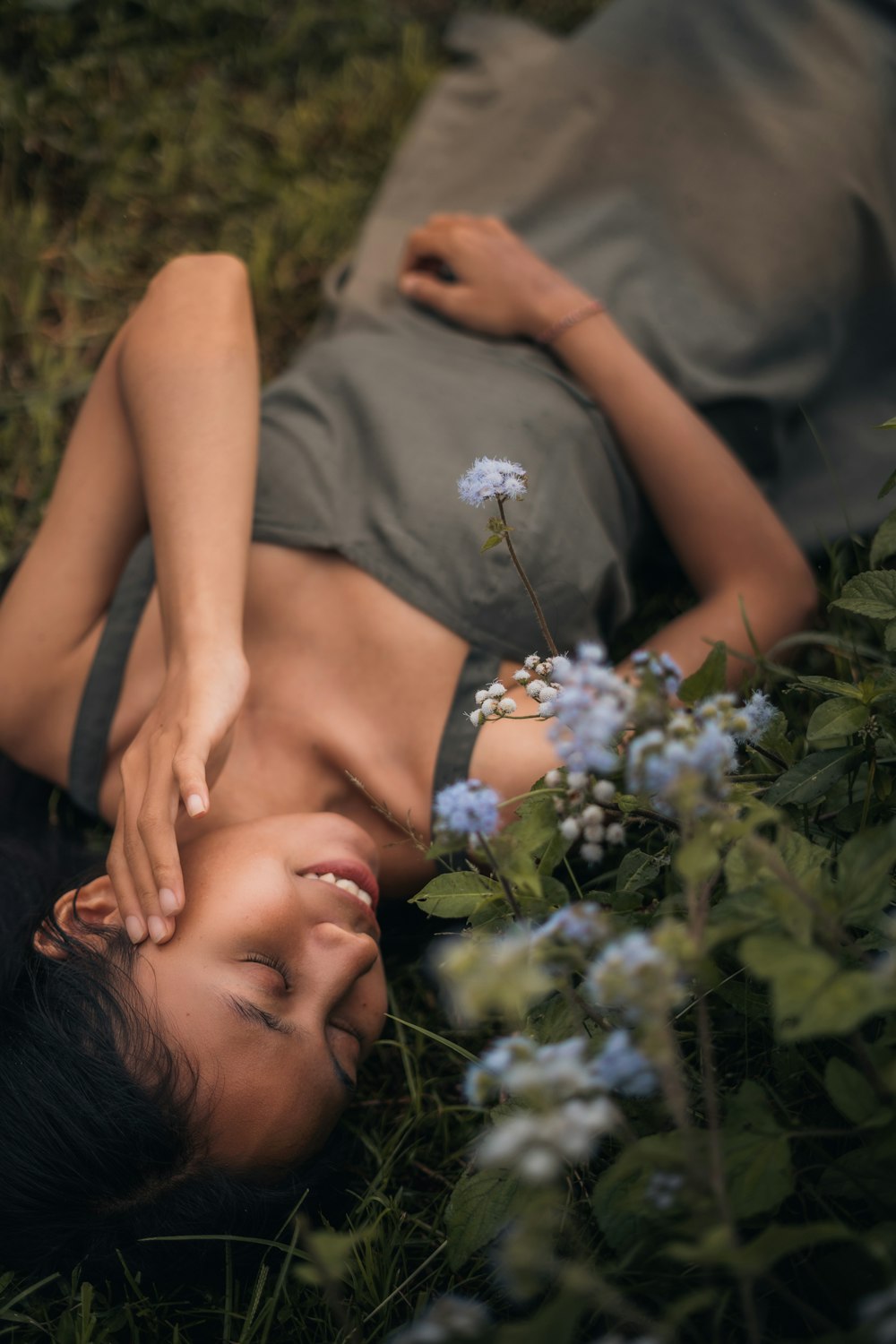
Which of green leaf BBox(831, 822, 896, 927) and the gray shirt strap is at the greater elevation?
green leaf BBox(831, 822, 896, 927)

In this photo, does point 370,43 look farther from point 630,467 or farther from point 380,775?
point 380,775

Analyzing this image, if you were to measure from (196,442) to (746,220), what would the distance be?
47.3 inches

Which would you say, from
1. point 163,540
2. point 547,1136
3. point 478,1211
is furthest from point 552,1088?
point 163,540

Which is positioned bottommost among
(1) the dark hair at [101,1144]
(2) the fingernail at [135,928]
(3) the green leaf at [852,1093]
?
(1) the dark hair at [101,1144]

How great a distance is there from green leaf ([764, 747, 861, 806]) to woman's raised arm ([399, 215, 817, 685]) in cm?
58

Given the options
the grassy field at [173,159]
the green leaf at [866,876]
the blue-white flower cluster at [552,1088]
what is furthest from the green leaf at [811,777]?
the grassy field at [173,159]

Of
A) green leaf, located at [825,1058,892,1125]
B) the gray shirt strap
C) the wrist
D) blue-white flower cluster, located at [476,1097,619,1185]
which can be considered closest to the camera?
blue-white flower cluster, located at [476,1097,619,1185]

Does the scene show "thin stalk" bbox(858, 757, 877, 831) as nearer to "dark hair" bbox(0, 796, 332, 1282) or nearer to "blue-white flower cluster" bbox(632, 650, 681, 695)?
"blue-white flower cluster" bbox(632, 650, 681, 695)

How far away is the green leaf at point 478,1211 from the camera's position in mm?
1082

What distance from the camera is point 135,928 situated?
1.42m

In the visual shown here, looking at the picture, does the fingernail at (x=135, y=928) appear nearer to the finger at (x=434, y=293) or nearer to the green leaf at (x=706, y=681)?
the green leaf at (x=706, y=681)

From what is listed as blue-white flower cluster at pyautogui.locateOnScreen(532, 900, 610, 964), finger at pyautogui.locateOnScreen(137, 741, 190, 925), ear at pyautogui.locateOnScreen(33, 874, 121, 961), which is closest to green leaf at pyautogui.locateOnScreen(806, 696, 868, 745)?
blue-white flower cluster at pyautogui.locateOnScreen(532, 900, 610, 964)

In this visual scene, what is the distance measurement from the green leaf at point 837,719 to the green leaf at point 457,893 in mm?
381

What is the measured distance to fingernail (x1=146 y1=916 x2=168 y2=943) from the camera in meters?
1.39
